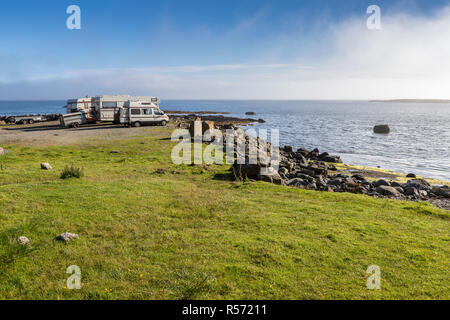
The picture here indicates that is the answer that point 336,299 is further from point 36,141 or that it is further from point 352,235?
point 36,141

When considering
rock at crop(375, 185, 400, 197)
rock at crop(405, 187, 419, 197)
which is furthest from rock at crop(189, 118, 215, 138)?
rock at crop(405, 187, 419, 197)

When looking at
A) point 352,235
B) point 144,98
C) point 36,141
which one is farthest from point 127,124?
point 352,235

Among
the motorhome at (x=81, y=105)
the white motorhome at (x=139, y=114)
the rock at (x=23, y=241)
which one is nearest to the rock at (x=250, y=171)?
the rock at (x=23, y=241)

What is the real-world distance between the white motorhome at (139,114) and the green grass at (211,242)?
22.9 m

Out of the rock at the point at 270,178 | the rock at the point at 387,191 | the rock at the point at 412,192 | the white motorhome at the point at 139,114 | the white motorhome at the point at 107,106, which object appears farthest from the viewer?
the white motorhome at the point at 107,106

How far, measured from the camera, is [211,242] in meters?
7.49

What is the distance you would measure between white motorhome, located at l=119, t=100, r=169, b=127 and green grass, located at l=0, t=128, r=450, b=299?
2287 centimetres

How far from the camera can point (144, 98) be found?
41.5 metres

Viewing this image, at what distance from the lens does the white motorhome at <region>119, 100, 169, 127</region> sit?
35094mm

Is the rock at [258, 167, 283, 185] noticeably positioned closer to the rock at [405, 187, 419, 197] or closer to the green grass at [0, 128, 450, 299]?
the green grass at [0, 128, 450, 299]

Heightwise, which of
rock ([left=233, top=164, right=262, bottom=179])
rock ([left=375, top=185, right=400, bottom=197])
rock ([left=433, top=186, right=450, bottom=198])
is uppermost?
rock ([left=233, top=164, right=262, bottom=179])

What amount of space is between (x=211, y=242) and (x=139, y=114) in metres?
31.3

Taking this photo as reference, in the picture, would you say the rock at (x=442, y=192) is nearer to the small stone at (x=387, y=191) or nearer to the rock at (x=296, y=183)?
the small stone at (x=387, y=191)

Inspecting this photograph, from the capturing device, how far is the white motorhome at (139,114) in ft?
115
